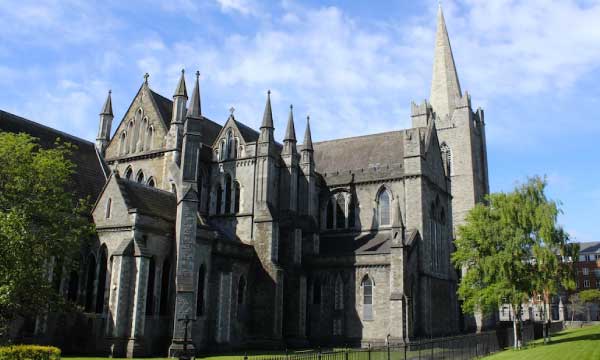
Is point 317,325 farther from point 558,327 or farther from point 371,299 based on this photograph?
point 558,327

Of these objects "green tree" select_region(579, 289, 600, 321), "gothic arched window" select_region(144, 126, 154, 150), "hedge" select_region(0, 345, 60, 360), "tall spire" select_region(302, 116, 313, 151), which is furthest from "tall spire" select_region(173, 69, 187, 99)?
"green tree" select_region(579, 289, 600, 321)

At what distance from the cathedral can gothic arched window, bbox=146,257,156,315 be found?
0.09 meters

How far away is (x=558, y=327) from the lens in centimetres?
6281

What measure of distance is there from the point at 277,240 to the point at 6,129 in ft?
62.7

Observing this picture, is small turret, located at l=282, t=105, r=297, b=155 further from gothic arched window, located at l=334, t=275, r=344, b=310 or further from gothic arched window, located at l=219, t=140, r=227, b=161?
A: gothic arched window, located at l=334, t=275, r=344, b=310

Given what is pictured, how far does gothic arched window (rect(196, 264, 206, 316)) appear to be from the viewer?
33.7m

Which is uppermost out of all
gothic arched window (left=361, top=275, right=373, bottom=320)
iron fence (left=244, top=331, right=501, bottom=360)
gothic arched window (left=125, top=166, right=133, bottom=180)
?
gothic arched window (left=125, top=166, right=133, bottom=180)

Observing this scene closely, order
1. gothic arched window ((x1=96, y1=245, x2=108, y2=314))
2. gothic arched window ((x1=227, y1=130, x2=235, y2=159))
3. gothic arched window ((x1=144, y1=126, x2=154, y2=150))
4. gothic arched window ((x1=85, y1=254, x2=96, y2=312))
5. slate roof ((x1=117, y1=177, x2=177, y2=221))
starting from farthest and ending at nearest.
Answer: gothic arched window ((x1=227, y1=130, x2=235, y2=159))
gothic arched window ((x1=144, y1=126, x2=154, y2=150))
slate roof ((x1=117, y1=177, x2=177, y2=221))
gothic arched window ((x1=85, y1=254, x2=96, y2=312))
gothic arched window ((x1=96, y1=245, x2=108, y2=314))

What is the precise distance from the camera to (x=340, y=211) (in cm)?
4834

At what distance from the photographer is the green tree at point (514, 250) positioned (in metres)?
36.8

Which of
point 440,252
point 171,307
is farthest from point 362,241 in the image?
point 171,307

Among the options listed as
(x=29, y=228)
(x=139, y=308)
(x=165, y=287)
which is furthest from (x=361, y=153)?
(x=29, y=228)

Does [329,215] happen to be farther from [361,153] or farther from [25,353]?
[25,353]

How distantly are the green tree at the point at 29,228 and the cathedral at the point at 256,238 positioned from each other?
4564 millimetres
